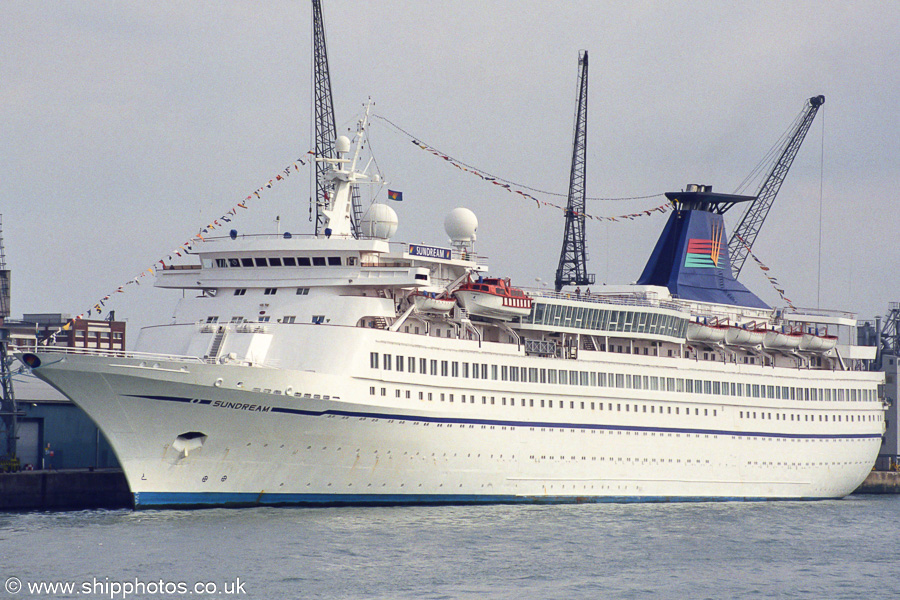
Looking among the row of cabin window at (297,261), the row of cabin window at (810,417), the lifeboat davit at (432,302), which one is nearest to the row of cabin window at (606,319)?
the lifeboat davit at (432,302)

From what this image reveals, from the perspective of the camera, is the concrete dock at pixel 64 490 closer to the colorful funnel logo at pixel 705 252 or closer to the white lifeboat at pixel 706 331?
the white lifeboat at pixel 706 331

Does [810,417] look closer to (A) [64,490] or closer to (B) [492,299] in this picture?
(B) [492,299]

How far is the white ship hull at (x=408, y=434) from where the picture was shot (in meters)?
36.8

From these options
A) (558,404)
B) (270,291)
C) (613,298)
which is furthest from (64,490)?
(613,298)

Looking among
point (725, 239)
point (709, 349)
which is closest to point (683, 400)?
A: point (709, 349)

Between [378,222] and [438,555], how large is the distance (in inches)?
600

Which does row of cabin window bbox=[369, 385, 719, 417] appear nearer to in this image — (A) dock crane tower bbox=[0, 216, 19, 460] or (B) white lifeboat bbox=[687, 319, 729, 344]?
(B) white lifeboat bbox=[687, 319, 729, 344]

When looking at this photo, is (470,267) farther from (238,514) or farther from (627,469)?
(238,514)

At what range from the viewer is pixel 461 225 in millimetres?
46594

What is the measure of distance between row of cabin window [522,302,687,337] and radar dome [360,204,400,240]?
5.96 m

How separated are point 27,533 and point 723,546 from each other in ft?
65.8

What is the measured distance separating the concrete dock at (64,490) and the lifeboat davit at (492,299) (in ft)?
44.1

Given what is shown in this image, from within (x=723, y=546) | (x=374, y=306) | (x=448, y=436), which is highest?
(x=374, y=306)

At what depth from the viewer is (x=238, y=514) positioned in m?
37.0
